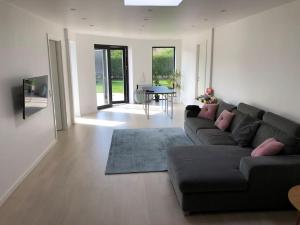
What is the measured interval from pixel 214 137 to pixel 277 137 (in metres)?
1.07

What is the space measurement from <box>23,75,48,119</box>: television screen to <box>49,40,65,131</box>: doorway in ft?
4.89

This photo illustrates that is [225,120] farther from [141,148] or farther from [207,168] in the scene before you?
[207,168]

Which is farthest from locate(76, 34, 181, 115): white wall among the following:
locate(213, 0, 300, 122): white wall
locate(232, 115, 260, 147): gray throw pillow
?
locate(232, 115, 260, 147): gray throw pillow

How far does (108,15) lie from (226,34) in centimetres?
286

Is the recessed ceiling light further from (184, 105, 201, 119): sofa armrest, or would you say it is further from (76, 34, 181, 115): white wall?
(76, 34, 181, 115): white wall

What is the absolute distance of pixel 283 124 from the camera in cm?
337

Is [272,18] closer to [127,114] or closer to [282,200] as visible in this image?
[282,200]

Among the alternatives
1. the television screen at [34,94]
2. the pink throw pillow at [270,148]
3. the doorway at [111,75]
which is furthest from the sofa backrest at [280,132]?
the doorway at [111,75]

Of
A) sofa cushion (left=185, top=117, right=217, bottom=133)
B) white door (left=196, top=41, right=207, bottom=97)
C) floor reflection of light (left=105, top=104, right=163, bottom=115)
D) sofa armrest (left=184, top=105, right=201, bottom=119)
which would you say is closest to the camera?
sofa cushion (left=185, top=117, right=217, bottom=133)

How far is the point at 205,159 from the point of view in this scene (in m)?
3.19

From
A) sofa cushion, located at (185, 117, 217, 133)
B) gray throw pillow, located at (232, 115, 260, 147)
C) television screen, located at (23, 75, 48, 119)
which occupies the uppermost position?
television screen, located at (23, 75, 48, 119)

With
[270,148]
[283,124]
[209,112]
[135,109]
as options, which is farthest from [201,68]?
[270,148]

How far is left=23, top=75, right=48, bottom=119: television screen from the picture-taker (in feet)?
11.9

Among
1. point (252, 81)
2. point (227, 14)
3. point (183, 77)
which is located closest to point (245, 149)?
point (252, 81)
